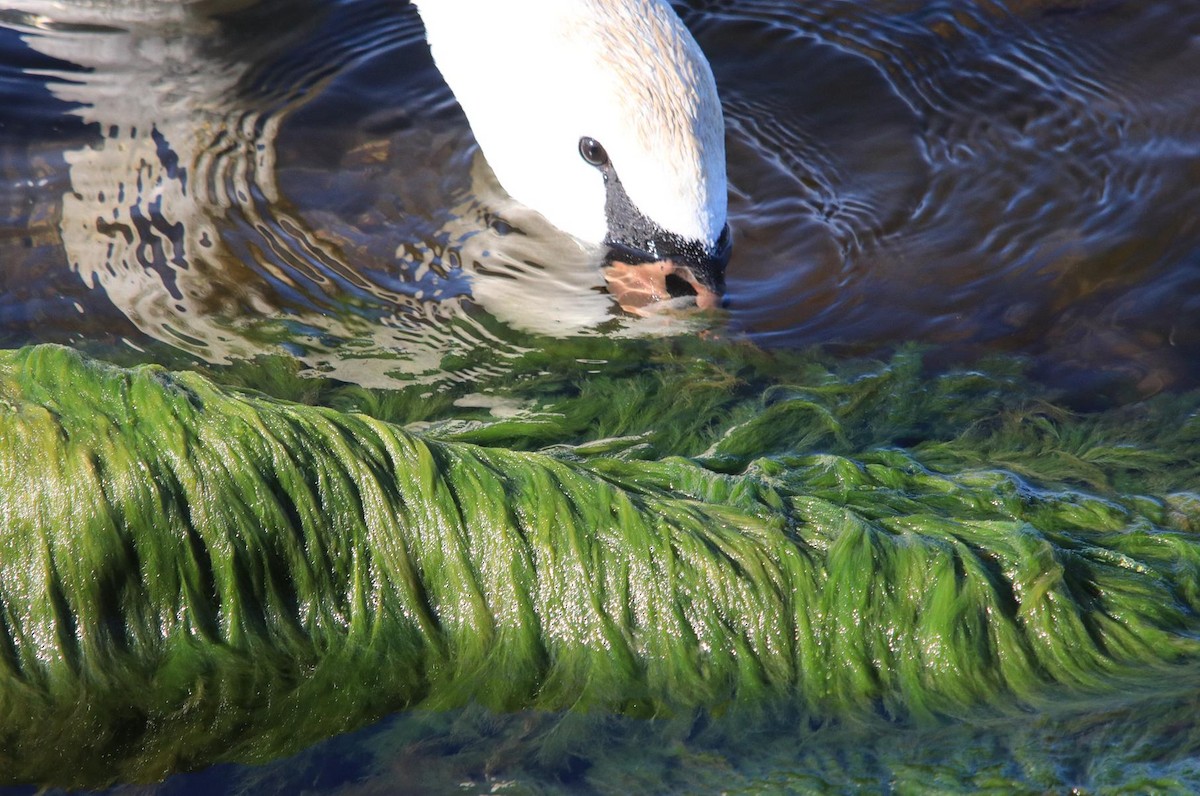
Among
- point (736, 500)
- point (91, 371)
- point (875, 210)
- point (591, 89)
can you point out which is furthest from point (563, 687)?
point (875, 210)

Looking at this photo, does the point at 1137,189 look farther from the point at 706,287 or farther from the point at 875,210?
the point at 706,287

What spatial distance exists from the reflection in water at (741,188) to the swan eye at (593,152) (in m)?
0.36

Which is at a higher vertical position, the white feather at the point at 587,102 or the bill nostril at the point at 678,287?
the white feather at the point at 587,102

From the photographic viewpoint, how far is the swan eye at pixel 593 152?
13.2 feet

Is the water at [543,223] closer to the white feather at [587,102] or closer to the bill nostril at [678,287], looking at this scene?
the bill nostril at [678,287]

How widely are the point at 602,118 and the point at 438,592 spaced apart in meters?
2.02

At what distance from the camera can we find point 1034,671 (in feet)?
7.68

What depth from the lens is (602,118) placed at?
394 cm

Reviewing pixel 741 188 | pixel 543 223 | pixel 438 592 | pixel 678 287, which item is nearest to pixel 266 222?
pixel 543 223

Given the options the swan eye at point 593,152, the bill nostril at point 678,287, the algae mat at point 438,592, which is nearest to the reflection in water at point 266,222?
the bill nostril at point 678,287

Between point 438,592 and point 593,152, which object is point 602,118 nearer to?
point 593,152

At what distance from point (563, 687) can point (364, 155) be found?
2.86 m

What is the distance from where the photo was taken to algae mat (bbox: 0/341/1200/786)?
7.02 feet

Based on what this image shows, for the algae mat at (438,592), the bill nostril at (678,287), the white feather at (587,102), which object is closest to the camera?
the algae mat at (438,592)
